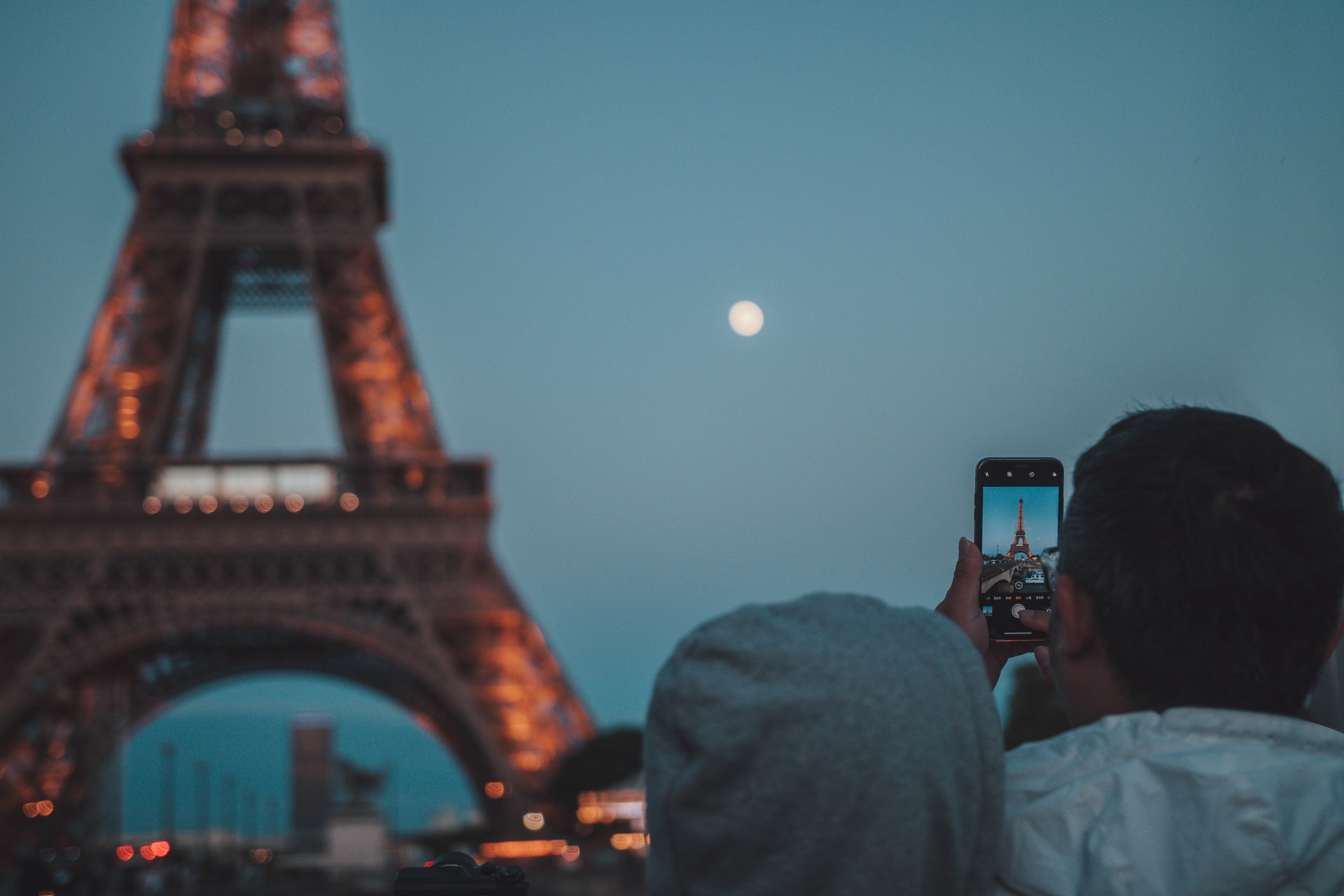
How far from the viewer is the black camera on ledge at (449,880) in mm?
1547

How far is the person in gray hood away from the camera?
1.10 metres

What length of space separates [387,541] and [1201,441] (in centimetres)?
2261

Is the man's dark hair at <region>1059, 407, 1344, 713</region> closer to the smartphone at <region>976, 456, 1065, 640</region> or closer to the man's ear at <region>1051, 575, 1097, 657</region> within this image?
the man's ear at <region>1051, 575, 1097, 657</region>

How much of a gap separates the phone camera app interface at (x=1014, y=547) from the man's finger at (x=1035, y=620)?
0.02 metres

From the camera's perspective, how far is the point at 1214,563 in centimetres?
→ 131

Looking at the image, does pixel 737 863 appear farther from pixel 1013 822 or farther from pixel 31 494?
pixel 31 494

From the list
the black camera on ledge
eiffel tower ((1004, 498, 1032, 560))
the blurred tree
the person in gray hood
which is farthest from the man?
the blurred tree

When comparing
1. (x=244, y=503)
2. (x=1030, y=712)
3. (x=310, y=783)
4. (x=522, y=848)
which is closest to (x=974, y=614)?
(x=522, y=848)

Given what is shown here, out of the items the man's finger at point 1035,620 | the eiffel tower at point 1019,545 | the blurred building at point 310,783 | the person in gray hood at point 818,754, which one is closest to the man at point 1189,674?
the person in gray hood at point 818,754

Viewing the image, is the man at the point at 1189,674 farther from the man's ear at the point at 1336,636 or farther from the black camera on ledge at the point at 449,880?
the black camera on ledge at the point at 449,880

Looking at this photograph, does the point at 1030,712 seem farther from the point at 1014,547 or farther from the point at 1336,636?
the point at 1336,636

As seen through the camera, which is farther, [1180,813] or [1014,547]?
[1014,547]

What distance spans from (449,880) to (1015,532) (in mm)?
961

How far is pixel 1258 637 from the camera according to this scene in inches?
52.6
